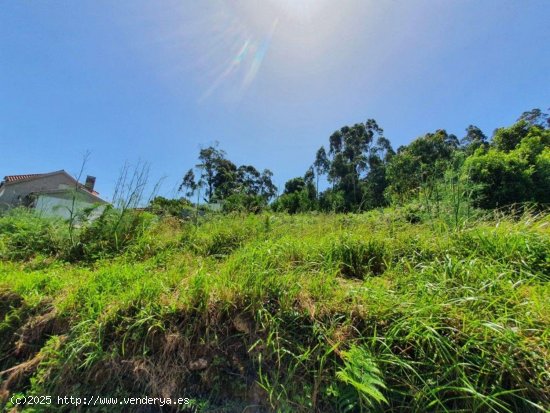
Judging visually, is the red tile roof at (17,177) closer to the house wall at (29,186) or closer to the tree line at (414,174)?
the house wall at (29,186)

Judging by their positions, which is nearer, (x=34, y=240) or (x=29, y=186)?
(x=34, y=240)

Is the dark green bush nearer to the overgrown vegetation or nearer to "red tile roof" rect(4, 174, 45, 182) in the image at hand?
the overgrown vegetation

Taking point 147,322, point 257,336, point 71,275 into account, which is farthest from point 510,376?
point 71,275

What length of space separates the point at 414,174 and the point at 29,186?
31.1m

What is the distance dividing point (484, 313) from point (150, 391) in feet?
6.20

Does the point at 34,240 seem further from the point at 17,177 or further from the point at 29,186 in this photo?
the point at 17,177

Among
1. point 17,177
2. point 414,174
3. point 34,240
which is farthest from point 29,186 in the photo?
point 414,174

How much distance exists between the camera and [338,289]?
1.67 metres

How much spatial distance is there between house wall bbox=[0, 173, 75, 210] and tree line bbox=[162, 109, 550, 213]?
1679 cm

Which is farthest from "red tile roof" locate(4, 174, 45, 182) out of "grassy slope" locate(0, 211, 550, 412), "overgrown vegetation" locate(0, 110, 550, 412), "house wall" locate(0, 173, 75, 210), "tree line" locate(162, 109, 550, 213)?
"grassy slope" locate(0, 211, 550, 412)

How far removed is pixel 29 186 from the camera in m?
21.8

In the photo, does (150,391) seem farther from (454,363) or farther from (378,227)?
(378,227)

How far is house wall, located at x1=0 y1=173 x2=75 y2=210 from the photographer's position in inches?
806

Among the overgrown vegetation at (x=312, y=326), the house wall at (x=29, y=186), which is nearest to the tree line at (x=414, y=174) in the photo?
the overgrown vegetation at (x=312, y=326)
